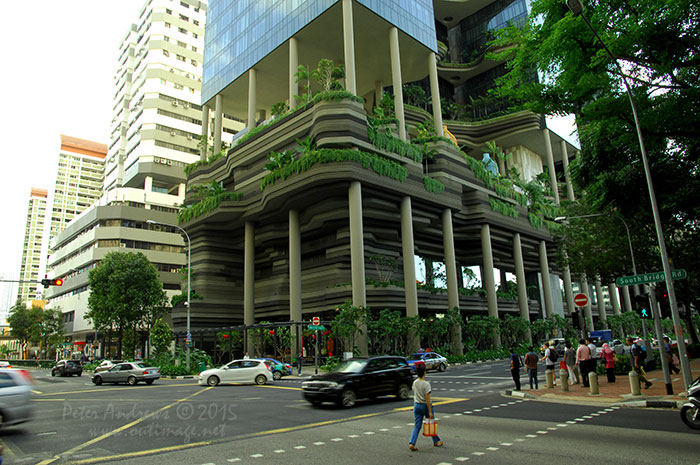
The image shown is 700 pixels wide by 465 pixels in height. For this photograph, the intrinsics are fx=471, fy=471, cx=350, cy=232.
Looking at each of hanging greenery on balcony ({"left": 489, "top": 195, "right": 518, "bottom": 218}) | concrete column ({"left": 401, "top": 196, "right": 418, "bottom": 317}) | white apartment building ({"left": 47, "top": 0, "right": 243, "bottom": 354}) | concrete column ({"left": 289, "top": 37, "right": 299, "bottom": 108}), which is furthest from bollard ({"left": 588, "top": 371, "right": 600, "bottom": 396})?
white apartment building ({"left": 47, "top": 0, "right": 243, "bottom": 354})

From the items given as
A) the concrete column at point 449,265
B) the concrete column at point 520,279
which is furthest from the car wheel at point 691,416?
the concrete column at point 520,279

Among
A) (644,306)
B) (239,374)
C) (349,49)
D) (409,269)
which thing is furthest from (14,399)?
(349,49)

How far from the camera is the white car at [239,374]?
25591 mm

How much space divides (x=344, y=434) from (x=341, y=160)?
92.6 feet

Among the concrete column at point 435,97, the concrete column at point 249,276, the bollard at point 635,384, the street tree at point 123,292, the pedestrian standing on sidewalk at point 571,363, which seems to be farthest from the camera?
the concrete column at point 435,97

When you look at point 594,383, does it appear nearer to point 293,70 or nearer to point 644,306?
point 644,306

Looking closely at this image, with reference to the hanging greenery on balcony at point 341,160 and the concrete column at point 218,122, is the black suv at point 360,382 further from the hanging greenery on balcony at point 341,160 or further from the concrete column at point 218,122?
the concrete column at point 218,122

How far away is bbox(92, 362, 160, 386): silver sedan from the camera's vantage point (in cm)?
2936

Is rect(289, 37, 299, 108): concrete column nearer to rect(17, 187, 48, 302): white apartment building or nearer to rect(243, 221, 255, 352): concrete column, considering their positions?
rect(243, 221, 255, 352): concrete column

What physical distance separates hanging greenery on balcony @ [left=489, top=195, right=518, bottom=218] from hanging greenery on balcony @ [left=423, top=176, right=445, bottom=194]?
9.81m

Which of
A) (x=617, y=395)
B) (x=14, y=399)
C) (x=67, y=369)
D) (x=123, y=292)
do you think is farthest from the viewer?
(x=123, y=292)

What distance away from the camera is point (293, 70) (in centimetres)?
4756

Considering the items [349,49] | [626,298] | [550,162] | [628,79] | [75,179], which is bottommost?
[626,298]

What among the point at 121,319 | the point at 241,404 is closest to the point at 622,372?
the point at 241,404
